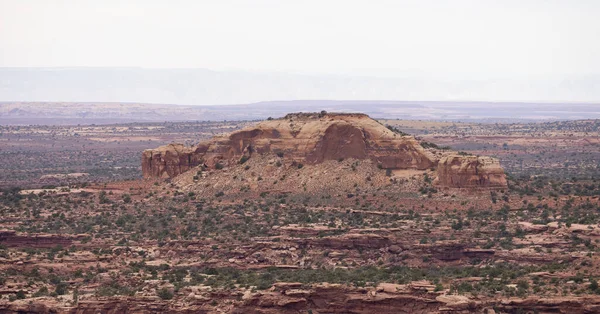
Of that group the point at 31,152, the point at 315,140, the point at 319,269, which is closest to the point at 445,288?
the point at 319,269

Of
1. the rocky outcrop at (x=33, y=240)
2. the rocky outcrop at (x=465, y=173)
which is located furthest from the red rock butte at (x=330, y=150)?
the rocky outcrop at (x=33, y=240)

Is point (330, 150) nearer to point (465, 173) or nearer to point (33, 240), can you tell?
point (465, 173)

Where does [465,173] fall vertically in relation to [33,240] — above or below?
above

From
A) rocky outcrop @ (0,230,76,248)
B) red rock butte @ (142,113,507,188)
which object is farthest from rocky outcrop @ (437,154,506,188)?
rocky outcrop @ (0,230,76,248)

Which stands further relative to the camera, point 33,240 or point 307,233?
point 33,240

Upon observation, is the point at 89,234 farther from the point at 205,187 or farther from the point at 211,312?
the point at 211,312

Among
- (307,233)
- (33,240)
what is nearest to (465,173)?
(307,233)

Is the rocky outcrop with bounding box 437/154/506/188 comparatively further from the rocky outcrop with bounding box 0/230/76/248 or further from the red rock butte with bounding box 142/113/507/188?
the rocky outcrop with bounding box 0/230/76/248

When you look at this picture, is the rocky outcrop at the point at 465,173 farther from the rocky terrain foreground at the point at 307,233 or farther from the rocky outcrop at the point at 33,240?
the rocky outcrop at the point at 33,240
